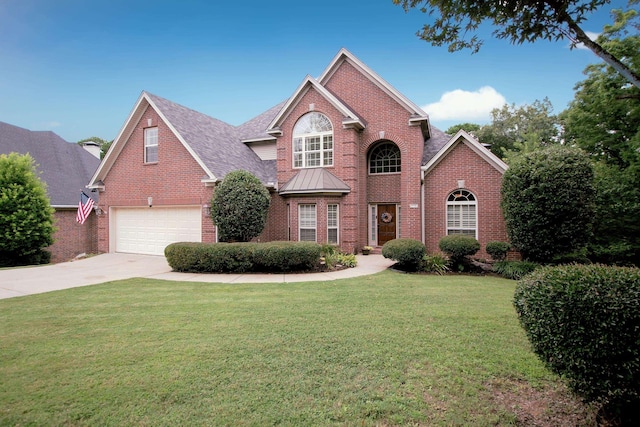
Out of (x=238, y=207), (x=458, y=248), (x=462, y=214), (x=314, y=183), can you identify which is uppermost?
(x=314, y=183)

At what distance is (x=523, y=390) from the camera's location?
364 centimetres

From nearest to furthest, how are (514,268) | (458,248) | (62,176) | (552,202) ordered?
(552,202) < (514,268) < (458,248) < (62,176)

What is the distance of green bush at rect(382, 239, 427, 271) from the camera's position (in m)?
11.7

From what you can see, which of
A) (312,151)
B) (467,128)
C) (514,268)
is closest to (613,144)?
(514,268)

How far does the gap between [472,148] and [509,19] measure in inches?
389

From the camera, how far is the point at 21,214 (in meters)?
14.9

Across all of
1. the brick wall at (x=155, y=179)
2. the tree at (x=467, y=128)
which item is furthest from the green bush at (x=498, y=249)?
the tree at (x=467, y=128)

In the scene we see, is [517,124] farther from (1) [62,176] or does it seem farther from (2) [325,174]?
(1) [62,176]

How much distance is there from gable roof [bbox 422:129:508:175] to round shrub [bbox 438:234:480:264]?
3.61 m

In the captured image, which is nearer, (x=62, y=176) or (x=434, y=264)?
(x=434, y=264)

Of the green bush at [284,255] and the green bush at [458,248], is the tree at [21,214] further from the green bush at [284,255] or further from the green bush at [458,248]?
the green bush at [458,248]

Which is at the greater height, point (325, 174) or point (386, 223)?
point (325, 174)

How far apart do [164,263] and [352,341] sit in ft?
36.1

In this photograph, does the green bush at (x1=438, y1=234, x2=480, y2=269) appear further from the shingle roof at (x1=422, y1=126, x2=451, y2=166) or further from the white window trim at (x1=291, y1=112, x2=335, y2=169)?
the white window trim at (x1=291, y1=112, x2=335, y2=169)
